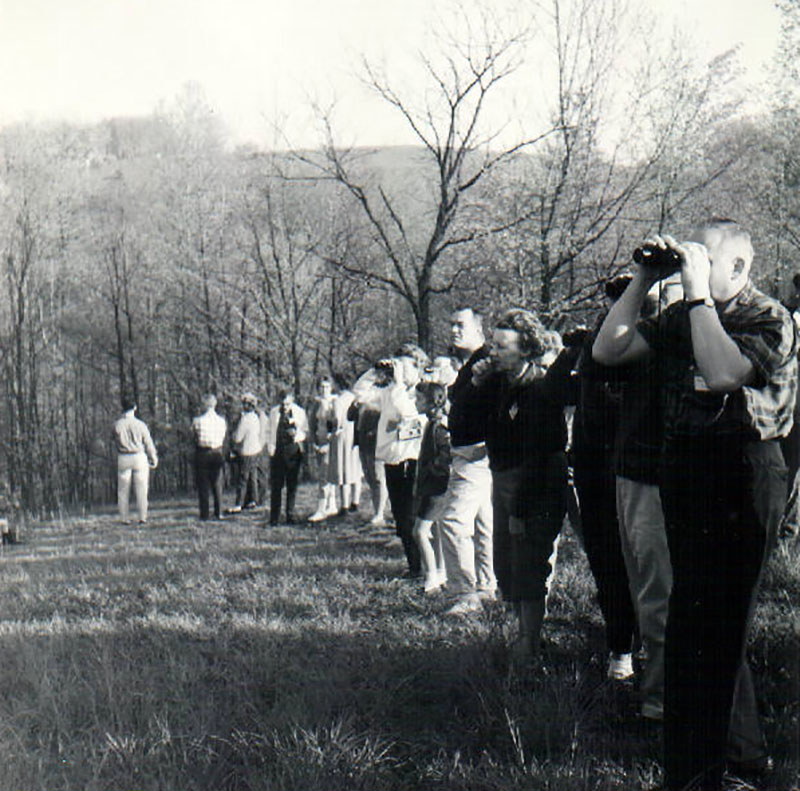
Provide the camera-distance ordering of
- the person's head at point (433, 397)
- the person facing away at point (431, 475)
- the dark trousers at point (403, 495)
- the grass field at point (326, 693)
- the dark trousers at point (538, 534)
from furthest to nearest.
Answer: the dark trousers at point (403, 495), the person's head at point (433, 397), the person facing away at point (431, 475), the dark trousers at point (538, 534), the grass field at point (326, 693)

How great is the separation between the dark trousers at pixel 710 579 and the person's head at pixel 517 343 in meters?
1.73

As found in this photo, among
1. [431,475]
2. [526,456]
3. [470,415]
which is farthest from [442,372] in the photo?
[526,456]

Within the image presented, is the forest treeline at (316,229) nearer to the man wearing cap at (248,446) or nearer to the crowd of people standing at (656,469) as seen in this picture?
the crowd of people standing at (656,469)

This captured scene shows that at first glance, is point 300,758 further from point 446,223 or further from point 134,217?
point 134,217

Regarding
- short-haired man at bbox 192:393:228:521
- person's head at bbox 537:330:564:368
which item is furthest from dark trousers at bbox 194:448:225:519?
person's head at bbox 537:330:564:368

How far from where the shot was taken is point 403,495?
269 inches

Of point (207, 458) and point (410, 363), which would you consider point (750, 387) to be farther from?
point (207, 458)

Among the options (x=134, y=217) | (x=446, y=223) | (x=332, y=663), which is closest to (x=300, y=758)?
(x=332, y=663)

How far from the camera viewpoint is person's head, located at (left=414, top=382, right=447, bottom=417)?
5.79 m

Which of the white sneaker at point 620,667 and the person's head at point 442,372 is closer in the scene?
the white sneaker at point 620,667

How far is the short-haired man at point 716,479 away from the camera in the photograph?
243cm

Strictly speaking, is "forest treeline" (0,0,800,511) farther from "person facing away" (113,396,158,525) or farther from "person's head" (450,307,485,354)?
"person facing away" (113,396,158,525)

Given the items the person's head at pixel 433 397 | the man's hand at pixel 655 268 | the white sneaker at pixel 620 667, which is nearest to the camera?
the man's hand at pixel 655 268

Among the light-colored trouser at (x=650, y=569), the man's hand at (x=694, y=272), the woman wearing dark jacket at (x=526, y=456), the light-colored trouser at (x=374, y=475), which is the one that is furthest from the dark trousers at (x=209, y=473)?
the man's hand at (x=694, y=272)
